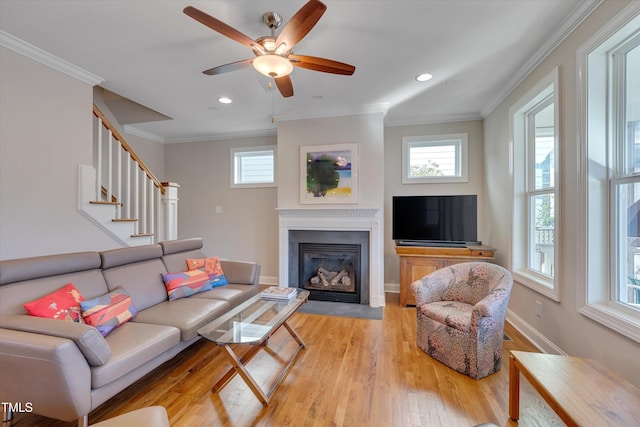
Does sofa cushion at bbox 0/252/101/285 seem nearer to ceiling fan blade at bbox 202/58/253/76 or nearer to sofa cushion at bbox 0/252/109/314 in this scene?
sofa cushion at bbox 0/252/109/314

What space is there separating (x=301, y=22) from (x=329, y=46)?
86 centimetres

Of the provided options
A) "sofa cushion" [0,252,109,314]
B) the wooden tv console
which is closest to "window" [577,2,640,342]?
the wooden tv console

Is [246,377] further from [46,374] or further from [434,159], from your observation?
[434,159]

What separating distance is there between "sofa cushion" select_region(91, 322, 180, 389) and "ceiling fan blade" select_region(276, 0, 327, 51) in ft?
6.99

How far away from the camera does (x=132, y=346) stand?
1616 mm

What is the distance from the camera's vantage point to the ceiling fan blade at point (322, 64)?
1878mm

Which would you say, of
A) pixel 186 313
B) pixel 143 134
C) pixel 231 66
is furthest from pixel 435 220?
pixel 143 134

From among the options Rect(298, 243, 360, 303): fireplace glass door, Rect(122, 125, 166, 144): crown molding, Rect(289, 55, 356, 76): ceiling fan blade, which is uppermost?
Rect(122, 125, 166, 144): crown molding

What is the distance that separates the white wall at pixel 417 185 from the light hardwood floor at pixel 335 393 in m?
1.73

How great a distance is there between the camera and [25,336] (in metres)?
Answer: 1.34

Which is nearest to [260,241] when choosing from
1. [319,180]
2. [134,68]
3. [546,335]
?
[319,180]

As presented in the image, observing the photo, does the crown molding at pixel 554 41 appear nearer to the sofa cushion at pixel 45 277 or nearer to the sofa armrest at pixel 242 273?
the sofa armrest at pixel 242 273

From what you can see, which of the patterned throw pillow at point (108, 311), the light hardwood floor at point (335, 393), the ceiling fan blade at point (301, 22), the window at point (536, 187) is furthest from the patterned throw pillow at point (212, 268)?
the window at point (536, 187)

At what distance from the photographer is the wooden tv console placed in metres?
3.30
